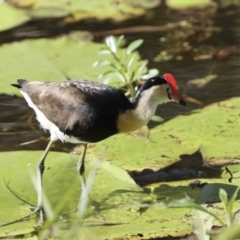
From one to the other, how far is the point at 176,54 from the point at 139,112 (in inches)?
80.2

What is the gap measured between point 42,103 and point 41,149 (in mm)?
639

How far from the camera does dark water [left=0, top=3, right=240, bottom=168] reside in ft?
15.0

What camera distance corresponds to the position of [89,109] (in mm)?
3527

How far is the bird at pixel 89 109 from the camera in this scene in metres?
3.53

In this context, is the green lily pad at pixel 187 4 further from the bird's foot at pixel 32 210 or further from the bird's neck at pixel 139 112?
the bird's foot at pixel 32 210

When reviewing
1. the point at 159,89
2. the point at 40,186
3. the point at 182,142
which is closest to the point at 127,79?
the point at 182,142

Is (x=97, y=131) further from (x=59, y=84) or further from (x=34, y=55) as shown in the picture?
(x=34, y=55)

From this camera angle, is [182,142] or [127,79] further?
[127,79]

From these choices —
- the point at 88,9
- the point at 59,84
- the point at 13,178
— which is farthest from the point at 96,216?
the point at 88,9

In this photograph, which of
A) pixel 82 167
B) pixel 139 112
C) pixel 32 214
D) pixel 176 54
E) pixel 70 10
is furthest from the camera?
pixel 70 10

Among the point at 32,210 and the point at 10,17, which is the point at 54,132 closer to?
the point at 32,210

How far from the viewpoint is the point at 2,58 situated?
522 centimetres

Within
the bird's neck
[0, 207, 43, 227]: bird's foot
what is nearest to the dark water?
the bird's neck

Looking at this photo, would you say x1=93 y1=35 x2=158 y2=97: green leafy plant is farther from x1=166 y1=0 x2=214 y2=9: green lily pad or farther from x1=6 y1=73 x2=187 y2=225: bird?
x1=166 y1=0 x2=214 y2=9: green lily pad
